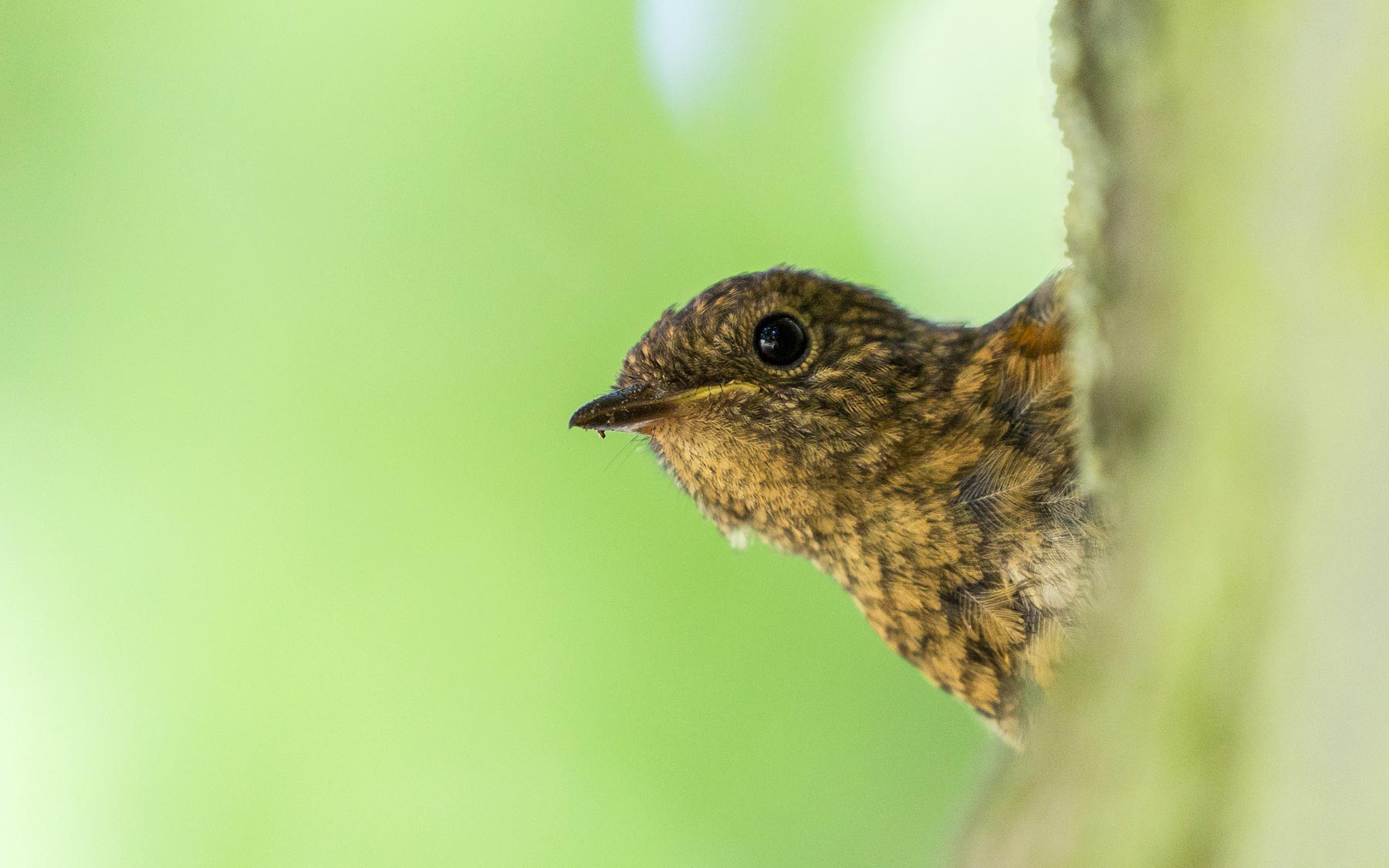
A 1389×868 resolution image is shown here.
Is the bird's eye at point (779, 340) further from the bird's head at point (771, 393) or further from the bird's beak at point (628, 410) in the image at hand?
the bird's beak at point (628, 410)

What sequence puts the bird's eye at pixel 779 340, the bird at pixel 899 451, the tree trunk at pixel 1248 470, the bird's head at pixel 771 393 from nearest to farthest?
the tree trunk at pixel 1248 470, the bird at pixel 899 451, the bird's head at pixel 771 393, the bird's eye at pixel 779 340

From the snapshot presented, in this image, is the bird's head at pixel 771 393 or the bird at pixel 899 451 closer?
the bird at pixel 899 451

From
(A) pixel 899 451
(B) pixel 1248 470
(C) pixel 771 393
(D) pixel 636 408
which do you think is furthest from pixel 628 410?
(B) pixel 1248 470

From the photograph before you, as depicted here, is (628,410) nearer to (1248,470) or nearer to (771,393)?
(771,393)

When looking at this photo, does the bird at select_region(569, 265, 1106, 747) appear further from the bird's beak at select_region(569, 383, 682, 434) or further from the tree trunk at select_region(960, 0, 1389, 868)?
the tree trunk at select_region(960, 0, 1389, 868)

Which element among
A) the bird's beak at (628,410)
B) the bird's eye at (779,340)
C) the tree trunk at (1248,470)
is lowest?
the tree trunk at (1248,470)

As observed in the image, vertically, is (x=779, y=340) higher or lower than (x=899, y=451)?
higher

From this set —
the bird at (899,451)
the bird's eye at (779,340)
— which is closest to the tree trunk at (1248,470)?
the bird at (899,451)

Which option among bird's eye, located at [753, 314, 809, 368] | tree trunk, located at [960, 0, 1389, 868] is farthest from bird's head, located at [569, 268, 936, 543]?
tree trunk, located at [960, 0, 1389, 868]
